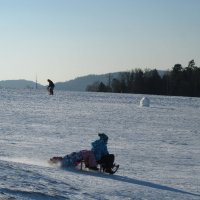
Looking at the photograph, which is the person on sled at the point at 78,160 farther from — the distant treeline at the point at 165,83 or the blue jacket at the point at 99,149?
the distant treeline at the point at 165,83

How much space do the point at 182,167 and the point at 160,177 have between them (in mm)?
1690

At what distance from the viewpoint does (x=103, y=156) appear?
485 inches

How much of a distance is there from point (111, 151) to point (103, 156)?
3.79 metres

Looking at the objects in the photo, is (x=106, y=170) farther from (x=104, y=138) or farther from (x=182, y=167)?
(x=182, y=167)

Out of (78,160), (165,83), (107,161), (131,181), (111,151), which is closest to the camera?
(131,181)

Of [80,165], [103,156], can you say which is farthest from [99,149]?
[80,165]

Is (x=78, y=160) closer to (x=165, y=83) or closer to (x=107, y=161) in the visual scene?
(x=107, y=161)

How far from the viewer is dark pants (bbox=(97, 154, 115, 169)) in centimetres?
1220

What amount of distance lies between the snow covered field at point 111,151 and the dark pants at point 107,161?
1.02 feet

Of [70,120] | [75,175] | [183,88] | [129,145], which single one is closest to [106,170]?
[75,175]

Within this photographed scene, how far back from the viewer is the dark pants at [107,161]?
12.2 m

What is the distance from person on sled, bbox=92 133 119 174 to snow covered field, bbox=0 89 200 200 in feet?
0.98

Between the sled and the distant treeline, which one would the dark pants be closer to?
the sled

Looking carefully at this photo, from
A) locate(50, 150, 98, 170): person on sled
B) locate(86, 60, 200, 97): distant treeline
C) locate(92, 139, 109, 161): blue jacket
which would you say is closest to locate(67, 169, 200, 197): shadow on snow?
locate(50, 150, 98, 170): person on sled
